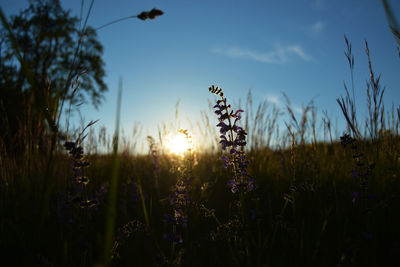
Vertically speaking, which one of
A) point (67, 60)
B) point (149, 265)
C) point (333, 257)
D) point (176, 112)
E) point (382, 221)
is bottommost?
point (149, 265)

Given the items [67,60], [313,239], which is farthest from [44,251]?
[67,60]

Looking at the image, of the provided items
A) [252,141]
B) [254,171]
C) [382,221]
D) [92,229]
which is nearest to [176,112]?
[252,141]

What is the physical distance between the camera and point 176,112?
14.8ft

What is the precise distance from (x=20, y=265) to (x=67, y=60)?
2461cm

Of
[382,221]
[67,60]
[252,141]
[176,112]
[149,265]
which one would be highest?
[67,60]

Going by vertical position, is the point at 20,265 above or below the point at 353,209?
below

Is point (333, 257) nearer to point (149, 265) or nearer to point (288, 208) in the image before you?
point (288, 208)

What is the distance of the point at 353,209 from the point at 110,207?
218 centimetres

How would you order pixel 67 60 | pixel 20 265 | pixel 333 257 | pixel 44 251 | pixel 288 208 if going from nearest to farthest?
1. pixel 333 257
2. pixel 20 265
3. pixel 44 251
4. pixel 288 208
5. pixel 67 60

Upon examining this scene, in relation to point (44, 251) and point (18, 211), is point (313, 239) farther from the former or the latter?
point (18, 211)

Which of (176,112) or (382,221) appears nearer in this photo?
(382,221)

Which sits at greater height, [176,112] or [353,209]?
[176,112]

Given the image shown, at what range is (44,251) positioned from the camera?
178 centimetres

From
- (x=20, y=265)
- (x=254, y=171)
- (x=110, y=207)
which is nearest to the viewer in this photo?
(x=110, y=207)
